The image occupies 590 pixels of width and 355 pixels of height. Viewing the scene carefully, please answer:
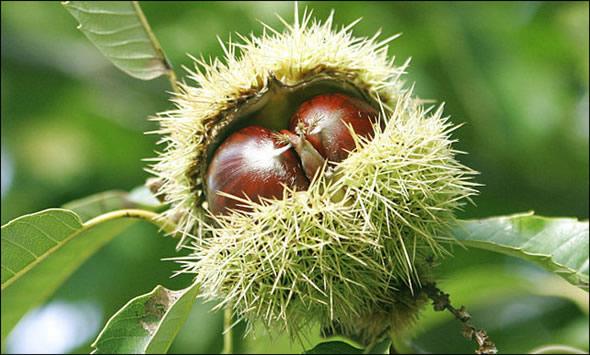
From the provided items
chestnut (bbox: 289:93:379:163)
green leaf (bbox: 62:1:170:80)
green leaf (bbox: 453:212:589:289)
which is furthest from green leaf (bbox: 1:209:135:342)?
green leaf (bbox: 453:212:589:289)

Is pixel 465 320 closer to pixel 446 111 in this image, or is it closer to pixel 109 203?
pixel 109 203

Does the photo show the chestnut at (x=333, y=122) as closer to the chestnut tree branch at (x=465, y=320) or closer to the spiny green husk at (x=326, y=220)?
the spiny green husk at (x=326, y=220)

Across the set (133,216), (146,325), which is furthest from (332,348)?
(133,216)

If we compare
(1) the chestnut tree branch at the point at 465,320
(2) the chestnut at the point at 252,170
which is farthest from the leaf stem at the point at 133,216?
(1) the chestnut tree branch at the point at 465,320

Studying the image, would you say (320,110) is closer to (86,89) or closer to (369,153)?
(369,153)

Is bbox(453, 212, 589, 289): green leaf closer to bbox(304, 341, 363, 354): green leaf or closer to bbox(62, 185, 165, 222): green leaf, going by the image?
bbox(304, 341, 363, 354): green leaf

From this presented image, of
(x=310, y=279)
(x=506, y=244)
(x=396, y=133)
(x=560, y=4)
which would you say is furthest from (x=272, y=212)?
(x=560, y=4)

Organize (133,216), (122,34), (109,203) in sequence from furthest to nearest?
(109,203), (122,34), (133,216)
